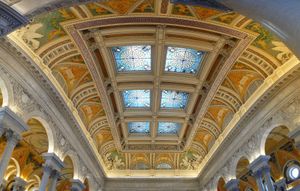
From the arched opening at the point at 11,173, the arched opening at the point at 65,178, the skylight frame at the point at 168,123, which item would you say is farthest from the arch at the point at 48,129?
the skylight frame at the point at 168,123

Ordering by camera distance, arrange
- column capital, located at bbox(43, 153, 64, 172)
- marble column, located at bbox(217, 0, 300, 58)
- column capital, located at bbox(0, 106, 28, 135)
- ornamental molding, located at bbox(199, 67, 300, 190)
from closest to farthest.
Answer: marble column, located at bbox(217, 0, 300, 58) → column capital, located at bbox(0, 106, 28, 135) → ornamental molding, located at bbox(199, 67, 300, 190) → column capital, located at bbox(43, 153, 64, 172)

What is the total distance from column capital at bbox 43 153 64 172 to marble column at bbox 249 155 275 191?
29.3 ft

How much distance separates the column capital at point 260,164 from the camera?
11195 mm

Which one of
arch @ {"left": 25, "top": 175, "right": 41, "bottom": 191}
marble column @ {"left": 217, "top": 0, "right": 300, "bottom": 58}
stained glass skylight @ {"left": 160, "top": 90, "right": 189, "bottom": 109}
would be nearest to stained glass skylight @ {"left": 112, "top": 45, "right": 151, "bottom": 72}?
stained glass skylight @ {"left": 160, "top": 90, "right": 189, "bottom": 109}

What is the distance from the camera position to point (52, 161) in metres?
11.1

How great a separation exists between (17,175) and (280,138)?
15661mm

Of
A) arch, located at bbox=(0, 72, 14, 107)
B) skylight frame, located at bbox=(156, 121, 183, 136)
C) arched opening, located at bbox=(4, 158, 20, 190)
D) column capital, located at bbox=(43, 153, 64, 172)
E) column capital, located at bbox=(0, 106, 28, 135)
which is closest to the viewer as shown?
column capital, located at bbox=(0, 106, 28, 135)

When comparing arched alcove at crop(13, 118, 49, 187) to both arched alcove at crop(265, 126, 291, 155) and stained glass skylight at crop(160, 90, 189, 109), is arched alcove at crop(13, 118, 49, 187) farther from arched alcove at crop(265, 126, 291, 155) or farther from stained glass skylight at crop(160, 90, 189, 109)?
arched alcove at crop(265, 126, 291, 155)

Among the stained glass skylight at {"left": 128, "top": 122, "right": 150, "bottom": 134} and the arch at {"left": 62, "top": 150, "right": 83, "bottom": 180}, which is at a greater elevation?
the stained glass skylight at {"left": 128, "top": 122, "right": 150, "bottom": 134}

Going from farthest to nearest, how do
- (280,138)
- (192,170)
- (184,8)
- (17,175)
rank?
1. (192,170)
2. (17,175)
3. (280,138)
4. (184,8)

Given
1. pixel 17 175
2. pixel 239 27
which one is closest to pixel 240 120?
pixel 239 27

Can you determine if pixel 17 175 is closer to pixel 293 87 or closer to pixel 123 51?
pixel 123 51

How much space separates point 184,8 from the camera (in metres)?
8.89

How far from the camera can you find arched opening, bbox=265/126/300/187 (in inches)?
559
